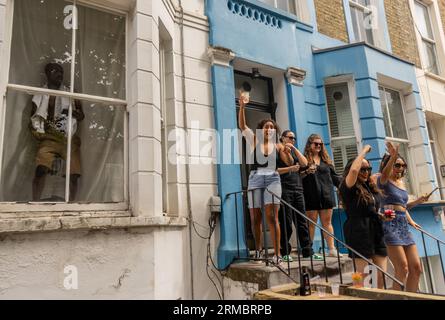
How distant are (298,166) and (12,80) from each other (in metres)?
3.11

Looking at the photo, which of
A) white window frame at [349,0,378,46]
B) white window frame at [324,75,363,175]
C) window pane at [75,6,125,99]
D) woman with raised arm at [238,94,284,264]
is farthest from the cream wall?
white window frame at [349,0,378,46]

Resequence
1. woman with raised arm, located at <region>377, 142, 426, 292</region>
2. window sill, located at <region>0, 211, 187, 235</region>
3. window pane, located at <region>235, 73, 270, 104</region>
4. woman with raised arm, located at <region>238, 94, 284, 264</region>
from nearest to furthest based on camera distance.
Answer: window sill, located at <region>0, 211, 187, 235</region> → woman with raised arm, located at <region>377, 142, 426, 292</region> → woman with raised arm, located at <region>238, 94, 284, 264</region> → window pane, located at <region>235, 73, 270, 104</region>

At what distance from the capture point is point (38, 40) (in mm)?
3348

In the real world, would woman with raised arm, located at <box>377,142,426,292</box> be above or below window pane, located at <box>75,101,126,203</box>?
below

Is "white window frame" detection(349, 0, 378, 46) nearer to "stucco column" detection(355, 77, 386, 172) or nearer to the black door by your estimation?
"stucco column" detection(355, 77, 386, 172)

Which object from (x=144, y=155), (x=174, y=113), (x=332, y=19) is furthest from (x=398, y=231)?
(x=332, y=19)

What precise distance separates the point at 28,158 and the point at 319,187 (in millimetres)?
3336

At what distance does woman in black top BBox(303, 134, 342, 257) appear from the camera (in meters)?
4.40

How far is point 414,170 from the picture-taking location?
7.02 m

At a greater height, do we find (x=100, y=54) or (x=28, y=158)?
(x=100, y=54)

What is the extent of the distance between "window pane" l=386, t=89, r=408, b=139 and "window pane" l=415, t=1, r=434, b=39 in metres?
2.95

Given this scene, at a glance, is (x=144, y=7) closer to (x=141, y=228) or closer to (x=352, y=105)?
(x=141, y=228)
